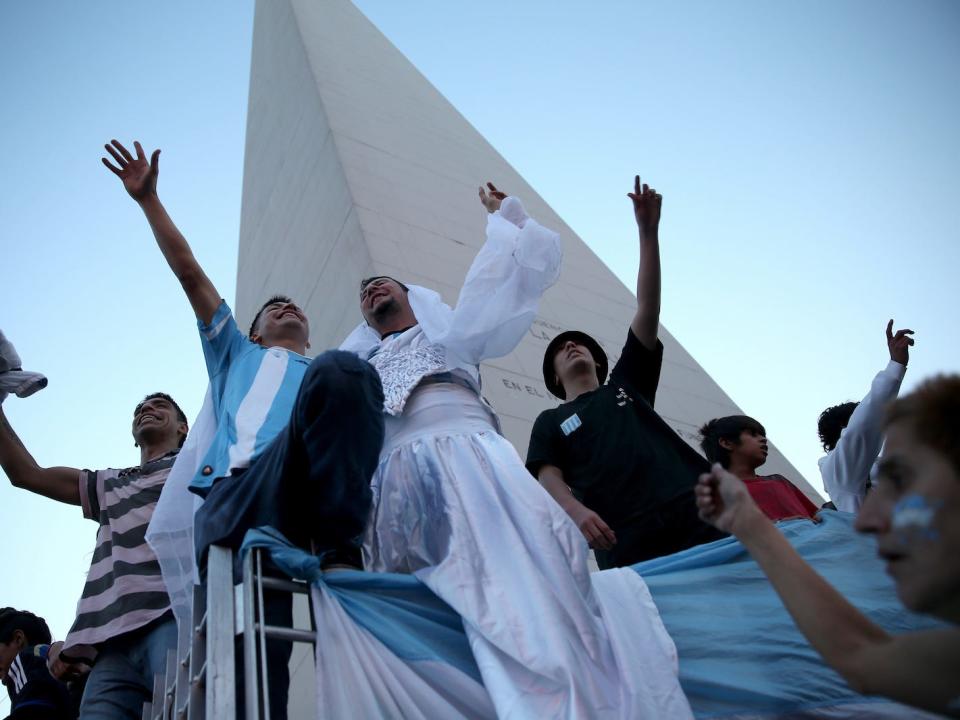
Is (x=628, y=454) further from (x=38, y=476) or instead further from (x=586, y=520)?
(x=38, y=476)

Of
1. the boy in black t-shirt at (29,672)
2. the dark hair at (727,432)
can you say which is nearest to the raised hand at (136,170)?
the boy in black t-shirt at (29,672)

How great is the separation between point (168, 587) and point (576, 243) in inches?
147

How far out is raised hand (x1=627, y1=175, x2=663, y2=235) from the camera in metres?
2.26

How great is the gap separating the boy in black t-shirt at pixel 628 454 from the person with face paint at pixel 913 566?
864 millimetres

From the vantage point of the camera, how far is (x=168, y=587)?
1740 millimetres

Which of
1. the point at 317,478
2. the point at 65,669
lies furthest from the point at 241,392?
the point at 65,669

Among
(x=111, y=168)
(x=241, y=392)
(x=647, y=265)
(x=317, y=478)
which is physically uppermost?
(x=111, y=168)

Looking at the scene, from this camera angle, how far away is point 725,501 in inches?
41.5

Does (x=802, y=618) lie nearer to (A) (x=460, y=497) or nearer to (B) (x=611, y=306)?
(A) (x=460, y=497)

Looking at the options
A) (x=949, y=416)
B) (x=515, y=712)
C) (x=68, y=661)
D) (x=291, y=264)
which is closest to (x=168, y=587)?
(x=68, y=661)

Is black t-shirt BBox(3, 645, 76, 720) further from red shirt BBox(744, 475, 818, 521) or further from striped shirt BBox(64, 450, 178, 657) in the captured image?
red shirt BBox(744, 475, 818, 521)

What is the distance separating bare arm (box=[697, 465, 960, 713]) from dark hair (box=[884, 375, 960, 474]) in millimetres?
145

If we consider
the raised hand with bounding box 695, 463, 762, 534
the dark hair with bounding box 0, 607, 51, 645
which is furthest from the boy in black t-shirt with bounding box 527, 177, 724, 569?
the dark hair with bounding box 0, 607, 51, 645

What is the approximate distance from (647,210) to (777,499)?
68cm
